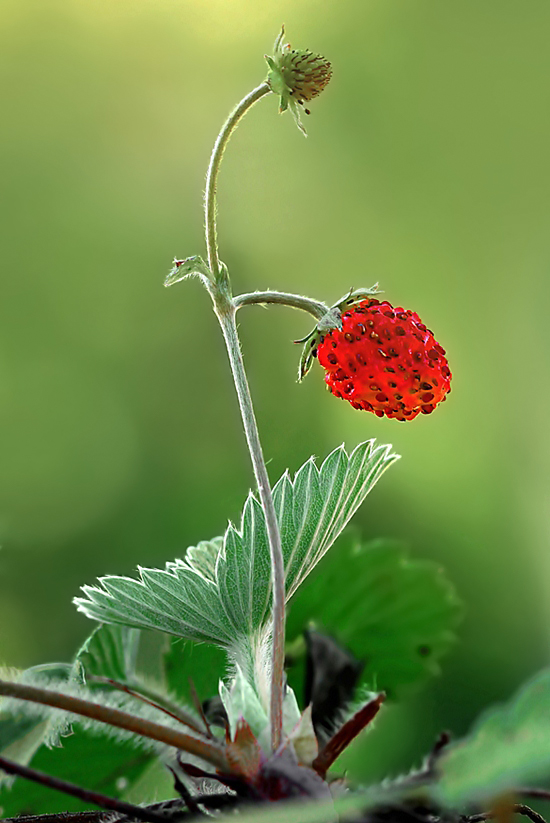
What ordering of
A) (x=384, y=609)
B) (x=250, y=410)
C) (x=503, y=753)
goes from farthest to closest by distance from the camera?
(x=384, y=609), (x=250, y=410), (x=503, y=753)

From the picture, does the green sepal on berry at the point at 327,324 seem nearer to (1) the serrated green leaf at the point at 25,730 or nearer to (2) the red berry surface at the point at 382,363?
(2) the red berry surface at the point at 382,363

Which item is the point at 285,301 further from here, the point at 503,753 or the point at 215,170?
the point at 503,753

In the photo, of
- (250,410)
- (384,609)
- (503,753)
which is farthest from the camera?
(384,609)

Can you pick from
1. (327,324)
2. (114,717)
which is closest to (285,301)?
(327,324)

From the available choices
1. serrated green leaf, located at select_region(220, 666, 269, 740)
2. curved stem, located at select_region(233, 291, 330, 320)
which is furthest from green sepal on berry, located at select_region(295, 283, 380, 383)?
serrated green leaf, located at select_region(220, 666, 269, 740)

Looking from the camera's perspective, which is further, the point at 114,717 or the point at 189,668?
the point at 189,668

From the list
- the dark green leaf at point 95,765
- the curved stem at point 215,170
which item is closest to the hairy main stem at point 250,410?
the curved stem at point 215,170
